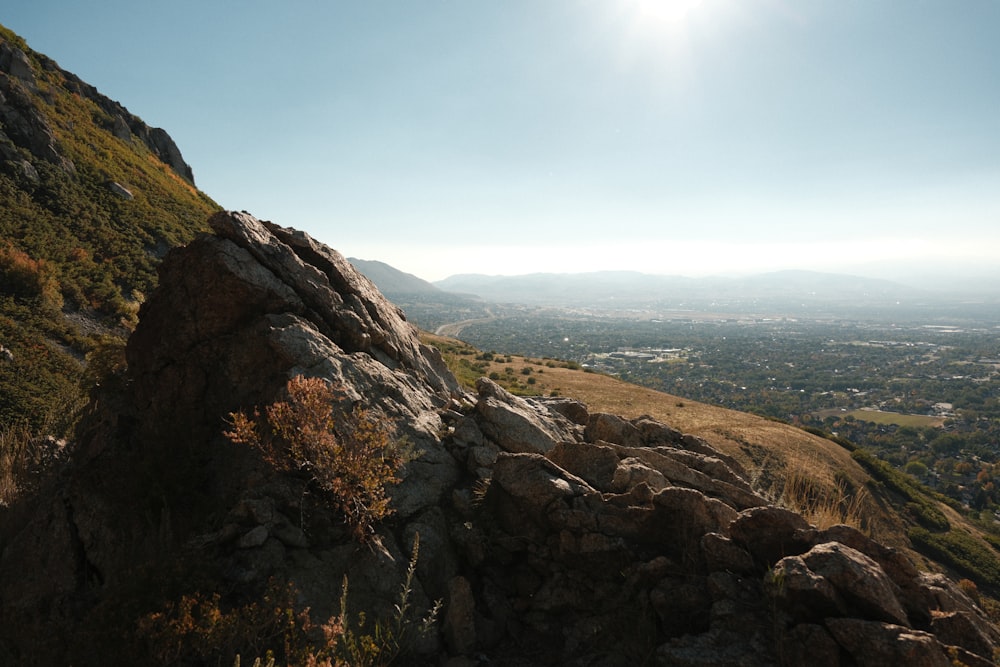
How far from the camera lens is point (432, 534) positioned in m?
6.68

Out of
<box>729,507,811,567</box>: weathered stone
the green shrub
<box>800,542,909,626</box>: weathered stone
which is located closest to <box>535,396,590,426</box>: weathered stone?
<box>729,507,811,567</box>: weathered stone

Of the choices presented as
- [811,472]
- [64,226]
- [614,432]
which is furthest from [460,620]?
[64,226]

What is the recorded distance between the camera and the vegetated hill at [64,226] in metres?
17.5

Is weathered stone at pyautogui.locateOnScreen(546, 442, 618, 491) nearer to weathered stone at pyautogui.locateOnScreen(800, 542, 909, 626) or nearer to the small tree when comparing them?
the small tree

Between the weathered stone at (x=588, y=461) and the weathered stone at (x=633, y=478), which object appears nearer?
the weathered stone at (x=633, y=478)

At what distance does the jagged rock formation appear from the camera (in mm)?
4578

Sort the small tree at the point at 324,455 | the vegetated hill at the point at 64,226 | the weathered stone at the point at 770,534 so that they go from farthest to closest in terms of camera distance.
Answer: the vegetated hill at the point at 64,226 < the small tree at the point at 324,455 < the weathered stone at the point at 770,534

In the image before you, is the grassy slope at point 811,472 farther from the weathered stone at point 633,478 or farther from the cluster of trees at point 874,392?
the cluster of trees at point 874,392

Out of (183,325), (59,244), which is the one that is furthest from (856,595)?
(59,244)

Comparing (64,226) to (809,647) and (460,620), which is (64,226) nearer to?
(460,620)

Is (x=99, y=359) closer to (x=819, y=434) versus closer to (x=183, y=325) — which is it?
(x=183, y=325)

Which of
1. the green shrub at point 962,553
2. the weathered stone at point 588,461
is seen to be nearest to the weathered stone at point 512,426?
the weathered stone at point 588,461

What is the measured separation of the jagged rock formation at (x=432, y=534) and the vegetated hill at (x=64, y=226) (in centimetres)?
626

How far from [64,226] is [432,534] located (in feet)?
112
